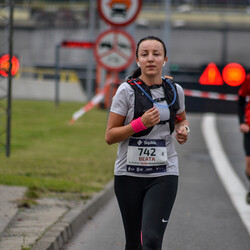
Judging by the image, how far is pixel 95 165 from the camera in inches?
476

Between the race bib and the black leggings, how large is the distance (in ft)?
0.21

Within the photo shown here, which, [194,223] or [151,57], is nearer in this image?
[151,57]

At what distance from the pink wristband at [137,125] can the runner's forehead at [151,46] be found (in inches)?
19.1

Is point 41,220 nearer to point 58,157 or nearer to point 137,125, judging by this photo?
point 137,125

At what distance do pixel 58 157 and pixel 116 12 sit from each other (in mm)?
2831

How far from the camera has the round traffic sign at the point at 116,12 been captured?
11531mm

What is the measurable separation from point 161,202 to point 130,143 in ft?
1.41

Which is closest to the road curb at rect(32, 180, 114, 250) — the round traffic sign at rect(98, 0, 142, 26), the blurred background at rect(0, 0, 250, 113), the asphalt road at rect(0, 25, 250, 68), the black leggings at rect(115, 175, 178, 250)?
the black leggings at rect(115, 175, 178, 250)

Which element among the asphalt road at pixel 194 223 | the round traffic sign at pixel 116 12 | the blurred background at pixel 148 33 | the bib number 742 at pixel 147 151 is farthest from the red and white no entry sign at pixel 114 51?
the blurred background at pixel 148 33

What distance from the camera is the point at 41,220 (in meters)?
7.06

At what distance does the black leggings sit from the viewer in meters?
4.66

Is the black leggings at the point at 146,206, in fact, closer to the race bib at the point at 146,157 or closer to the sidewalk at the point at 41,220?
the race bib at the point at 146,157

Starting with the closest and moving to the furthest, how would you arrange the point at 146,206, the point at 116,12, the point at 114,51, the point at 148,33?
the point at 146,206, the point at 116,12, the point at 114,51, the point at 148,33

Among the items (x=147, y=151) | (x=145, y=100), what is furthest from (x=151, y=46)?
(x=147, y=151)
